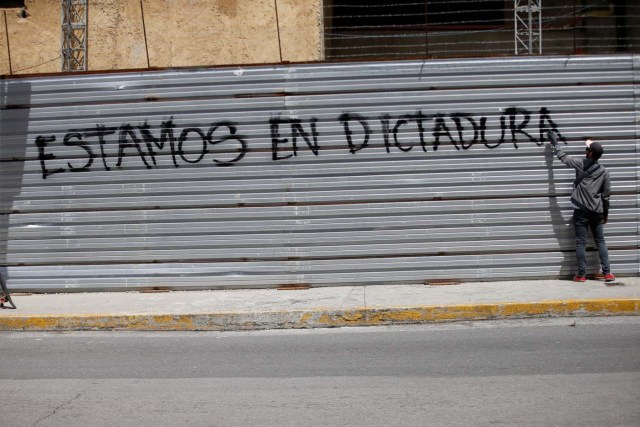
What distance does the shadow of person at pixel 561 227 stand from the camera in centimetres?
1006

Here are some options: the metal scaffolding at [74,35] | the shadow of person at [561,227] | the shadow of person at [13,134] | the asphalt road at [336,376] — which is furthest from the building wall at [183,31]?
the asphalt road at [336,376]

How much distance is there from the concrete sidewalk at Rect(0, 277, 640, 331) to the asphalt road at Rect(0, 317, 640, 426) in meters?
0.21

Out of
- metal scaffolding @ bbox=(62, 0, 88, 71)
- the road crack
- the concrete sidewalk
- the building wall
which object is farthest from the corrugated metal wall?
the road crack

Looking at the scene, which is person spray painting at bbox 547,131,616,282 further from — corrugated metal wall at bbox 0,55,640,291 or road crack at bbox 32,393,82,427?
road crack at bbox 32,393,82,427

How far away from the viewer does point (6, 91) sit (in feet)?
34.3

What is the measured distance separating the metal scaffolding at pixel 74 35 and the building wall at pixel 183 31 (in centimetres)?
17

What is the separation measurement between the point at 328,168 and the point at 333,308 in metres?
2.25

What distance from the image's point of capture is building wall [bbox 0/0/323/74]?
1188 centimetres

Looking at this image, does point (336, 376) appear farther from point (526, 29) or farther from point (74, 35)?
point (526, 29)

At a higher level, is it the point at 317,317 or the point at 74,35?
the point at 74,35

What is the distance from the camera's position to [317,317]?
8609 millimetres

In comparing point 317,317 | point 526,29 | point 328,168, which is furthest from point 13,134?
point 526,29

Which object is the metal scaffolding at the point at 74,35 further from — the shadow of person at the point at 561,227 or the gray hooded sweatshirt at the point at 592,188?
the gray hooded sweatshirt at the point at 592,188

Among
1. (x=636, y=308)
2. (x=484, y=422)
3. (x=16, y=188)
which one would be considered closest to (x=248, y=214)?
(x=16, y=188)
